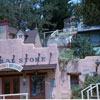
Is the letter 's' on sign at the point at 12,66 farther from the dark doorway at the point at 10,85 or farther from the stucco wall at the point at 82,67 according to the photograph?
the stucco wall at the point at 82,67

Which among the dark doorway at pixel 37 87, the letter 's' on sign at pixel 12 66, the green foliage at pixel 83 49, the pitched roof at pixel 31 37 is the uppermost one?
the pitched roof at pixel 31 37

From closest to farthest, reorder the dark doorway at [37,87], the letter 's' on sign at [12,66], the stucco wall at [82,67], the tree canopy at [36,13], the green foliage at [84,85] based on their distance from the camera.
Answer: the letter 's' on sign at [12,66], the green foliage at [84,85], the dark doorway at [37,87], the stucco wall at [82,67], the tree canopy at [36,13]

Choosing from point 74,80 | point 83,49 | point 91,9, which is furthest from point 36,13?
point 74,80

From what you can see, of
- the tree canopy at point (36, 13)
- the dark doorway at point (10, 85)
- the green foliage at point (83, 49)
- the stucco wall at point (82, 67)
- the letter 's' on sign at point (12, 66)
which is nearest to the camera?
the letter 's' on sign at point (12, 66)

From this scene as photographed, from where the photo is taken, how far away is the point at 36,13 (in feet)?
141

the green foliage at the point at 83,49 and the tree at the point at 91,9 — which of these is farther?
the green foliage at the point at 83,49

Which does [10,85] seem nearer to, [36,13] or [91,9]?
[91,9]

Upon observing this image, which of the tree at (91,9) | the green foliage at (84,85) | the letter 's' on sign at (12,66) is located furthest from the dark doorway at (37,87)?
the tree at (91,9)

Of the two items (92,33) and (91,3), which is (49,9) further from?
(91,3)

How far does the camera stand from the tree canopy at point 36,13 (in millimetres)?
37812

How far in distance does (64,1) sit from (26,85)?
33.0 m

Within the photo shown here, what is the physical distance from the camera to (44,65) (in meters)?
15.2

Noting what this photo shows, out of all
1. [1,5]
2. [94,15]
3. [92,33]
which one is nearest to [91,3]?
[94,15]

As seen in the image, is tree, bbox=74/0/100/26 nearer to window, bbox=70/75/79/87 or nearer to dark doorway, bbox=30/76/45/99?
window, bbox=70/75/79/87
